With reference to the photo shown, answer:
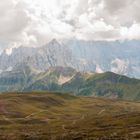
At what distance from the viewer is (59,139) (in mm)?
187750

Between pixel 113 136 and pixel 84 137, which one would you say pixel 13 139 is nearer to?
pixel 84 137

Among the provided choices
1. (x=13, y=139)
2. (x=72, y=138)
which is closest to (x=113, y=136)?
(x=72, y=138)

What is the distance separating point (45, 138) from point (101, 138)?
1334 inches

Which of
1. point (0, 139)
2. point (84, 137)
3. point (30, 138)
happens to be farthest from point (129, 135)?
point (0, 139)

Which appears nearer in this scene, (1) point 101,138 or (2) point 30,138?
(1) point 101,138

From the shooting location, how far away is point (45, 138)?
7776 inches

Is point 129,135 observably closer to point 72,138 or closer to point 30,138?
point 72,138

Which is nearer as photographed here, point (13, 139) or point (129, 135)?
point (129, 135)

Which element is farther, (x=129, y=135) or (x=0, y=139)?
(x=0, y=139)

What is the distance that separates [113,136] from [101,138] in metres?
6.54

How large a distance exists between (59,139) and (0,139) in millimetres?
31875

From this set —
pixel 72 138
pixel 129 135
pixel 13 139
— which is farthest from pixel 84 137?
pixel 13 139

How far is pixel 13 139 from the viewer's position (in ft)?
644

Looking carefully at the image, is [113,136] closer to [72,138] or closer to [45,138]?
[72,138]
